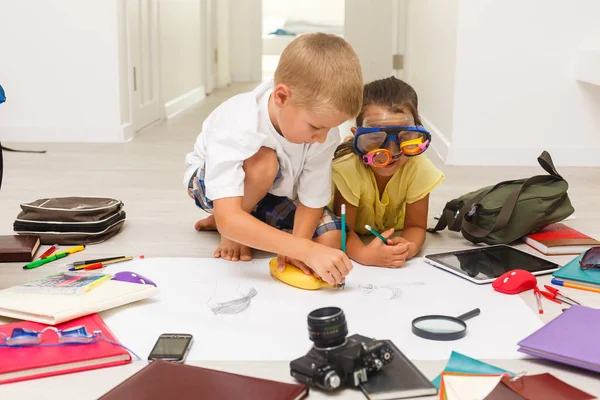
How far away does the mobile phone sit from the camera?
120cm

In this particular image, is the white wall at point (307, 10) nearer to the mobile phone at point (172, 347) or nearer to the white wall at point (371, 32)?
the white wall at point (371, 32)

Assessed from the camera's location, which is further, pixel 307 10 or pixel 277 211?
pixel 307 10

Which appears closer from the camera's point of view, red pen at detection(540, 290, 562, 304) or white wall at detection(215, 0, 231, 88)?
red pen at detection(540, 290, 562, 304)

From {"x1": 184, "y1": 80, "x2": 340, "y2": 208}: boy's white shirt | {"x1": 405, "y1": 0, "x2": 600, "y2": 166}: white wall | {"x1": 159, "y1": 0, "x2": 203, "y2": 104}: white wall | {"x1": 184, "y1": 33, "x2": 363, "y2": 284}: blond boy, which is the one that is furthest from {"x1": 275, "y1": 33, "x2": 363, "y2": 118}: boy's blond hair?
{"x1": 159, "y1": 0, "x2": 203, "y2": 104}: white wall

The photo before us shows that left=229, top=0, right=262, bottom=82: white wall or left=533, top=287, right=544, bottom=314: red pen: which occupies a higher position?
left=229, top=0, right=262, bottom=82: white wall

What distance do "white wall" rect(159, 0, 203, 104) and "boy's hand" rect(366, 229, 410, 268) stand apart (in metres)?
3.07

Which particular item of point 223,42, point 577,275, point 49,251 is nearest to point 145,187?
point 49,251

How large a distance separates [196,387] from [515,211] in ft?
3.62

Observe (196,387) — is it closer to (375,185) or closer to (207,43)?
(375,185)

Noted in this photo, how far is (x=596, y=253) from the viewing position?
5.30ft

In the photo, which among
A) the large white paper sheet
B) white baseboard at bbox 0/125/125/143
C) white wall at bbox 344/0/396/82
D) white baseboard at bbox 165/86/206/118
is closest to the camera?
the large white paper sheet

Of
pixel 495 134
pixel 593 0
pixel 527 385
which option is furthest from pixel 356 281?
pixel 593 0

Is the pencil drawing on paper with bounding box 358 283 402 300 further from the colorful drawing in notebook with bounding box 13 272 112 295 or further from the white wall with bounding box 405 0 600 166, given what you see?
the white wall with bounding box 405 0 600 166

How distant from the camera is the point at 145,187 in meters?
2.59
